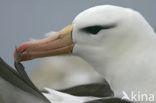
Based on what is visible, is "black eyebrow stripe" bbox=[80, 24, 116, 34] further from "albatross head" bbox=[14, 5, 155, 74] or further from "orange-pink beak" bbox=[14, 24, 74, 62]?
"orange-pink beak" bbox=[14, 24, 74, 62]

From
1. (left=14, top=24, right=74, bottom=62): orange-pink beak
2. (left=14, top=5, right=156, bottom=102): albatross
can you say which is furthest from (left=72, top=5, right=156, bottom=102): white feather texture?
(left=14, top=24, right=74, bottom=62): orange-pink beak

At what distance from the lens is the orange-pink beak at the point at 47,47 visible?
244 cm

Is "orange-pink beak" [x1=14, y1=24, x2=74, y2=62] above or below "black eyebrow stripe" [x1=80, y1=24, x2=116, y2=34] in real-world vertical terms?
below

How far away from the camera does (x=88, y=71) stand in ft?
11.7

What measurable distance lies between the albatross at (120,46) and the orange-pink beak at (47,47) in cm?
10

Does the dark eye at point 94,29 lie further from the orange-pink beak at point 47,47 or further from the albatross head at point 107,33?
the orange-pink beak at point 47,47

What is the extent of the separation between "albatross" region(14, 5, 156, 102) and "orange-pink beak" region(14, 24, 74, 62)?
10cm

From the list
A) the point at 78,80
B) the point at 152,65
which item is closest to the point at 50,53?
the point at 152,65

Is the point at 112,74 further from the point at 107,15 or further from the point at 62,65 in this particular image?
the point at 62,65

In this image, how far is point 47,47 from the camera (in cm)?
246

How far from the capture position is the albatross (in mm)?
2219

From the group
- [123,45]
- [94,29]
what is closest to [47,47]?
[94,29]

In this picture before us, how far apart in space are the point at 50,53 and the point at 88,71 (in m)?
1.12

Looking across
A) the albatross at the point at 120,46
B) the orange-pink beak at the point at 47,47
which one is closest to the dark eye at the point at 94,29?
the albatross at the point at 120,46
